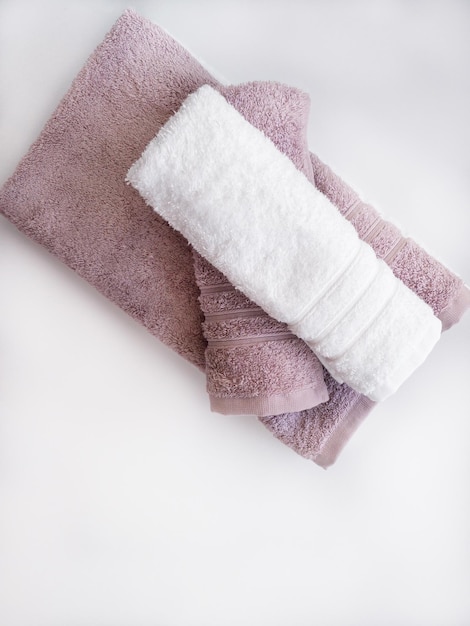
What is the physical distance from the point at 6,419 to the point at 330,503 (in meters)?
0.57

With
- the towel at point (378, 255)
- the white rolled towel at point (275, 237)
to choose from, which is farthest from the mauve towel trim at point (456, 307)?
the white rolled towel at point (275, 237)

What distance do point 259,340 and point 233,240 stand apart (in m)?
0.15

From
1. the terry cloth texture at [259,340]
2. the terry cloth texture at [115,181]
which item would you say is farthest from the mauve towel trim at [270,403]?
the terry cloth texture at [115,181]

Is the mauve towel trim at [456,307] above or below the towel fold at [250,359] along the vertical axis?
above

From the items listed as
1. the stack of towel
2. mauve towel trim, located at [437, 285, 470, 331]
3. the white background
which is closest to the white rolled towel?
the stack of towel

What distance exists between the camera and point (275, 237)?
27.9 inches

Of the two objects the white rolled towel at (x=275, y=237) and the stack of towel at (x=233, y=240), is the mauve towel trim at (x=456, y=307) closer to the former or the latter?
the stack of towel at (x=233, y=240)

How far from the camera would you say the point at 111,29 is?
32.0 inches

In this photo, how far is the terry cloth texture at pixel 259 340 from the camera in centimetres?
75

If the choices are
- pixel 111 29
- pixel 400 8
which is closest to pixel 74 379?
pixel 111 29

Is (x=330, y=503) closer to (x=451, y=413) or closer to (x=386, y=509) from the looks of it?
(x=386, y=509)

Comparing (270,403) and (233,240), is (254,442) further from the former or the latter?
A: (233,240)

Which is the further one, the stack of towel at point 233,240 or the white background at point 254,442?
the white background at point 254,442

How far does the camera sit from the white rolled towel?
706 mm
